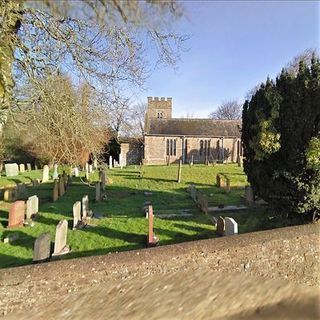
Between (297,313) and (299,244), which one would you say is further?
(299,244)

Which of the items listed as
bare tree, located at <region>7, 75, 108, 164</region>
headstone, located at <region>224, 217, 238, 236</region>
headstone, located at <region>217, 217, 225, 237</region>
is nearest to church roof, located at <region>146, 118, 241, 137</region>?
headstone, located at <region>217, 217, 225, 237</region>

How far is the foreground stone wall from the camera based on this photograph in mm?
3855

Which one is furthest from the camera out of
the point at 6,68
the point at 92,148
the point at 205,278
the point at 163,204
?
the point at 163,204

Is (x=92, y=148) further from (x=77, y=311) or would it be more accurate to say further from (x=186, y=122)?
(x=186, y=122)

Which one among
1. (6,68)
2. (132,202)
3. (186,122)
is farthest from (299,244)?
(186,122)

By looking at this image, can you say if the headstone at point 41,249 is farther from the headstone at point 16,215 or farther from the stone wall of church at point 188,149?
the stone wall of church at point 188,149

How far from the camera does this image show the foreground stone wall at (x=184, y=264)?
152 inches

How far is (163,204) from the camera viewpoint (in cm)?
1328

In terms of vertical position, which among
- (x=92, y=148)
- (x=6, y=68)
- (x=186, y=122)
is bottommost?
(x=92, y=148)

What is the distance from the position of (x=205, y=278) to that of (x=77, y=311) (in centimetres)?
191

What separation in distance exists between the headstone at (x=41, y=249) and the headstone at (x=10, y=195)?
896 centimetres

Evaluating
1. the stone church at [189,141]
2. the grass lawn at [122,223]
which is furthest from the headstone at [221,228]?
the stone church at [189,141]

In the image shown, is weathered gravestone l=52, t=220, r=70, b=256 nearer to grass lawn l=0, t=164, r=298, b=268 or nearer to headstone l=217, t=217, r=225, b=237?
grass lawn l=0, t=164, r=298, b=268

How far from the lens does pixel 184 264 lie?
4676 mm
